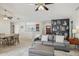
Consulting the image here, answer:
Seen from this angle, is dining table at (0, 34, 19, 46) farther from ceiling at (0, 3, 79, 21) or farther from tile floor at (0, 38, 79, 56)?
ceiling at (0, 3, 79, 21)

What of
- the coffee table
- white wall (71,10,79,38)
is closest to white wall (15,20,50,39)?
the coffee table

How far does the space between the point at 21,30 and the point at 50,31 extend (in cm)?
61

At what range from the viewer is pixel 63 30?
283 centimetres

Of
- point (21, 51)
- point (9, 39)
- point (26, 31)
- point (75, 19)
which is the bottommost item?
point (21, 51)

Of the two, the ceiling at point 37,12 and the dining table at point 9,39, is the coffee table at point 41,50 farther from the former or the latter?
the ceiling at point 37,12

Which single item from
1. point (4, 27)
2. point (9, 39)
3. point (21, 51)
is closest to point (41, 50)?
point (21, 51)

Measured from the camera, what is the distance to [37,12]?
2.82m

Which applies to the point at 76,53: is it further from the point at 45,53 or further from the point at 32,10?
the point at 32,10

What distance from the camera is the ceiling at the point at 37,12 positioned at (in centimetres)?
278

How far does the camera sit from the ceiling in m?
2.78

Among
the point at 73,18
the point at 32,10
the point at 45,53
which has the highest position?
the point at 32,10

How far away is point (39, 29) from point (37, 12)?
1.17 ft

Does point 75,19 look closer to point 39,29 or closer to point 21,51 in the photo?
point 39,29

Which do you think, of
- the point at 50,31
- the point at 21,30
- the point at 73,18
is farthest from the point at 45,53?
the point at 73,18
